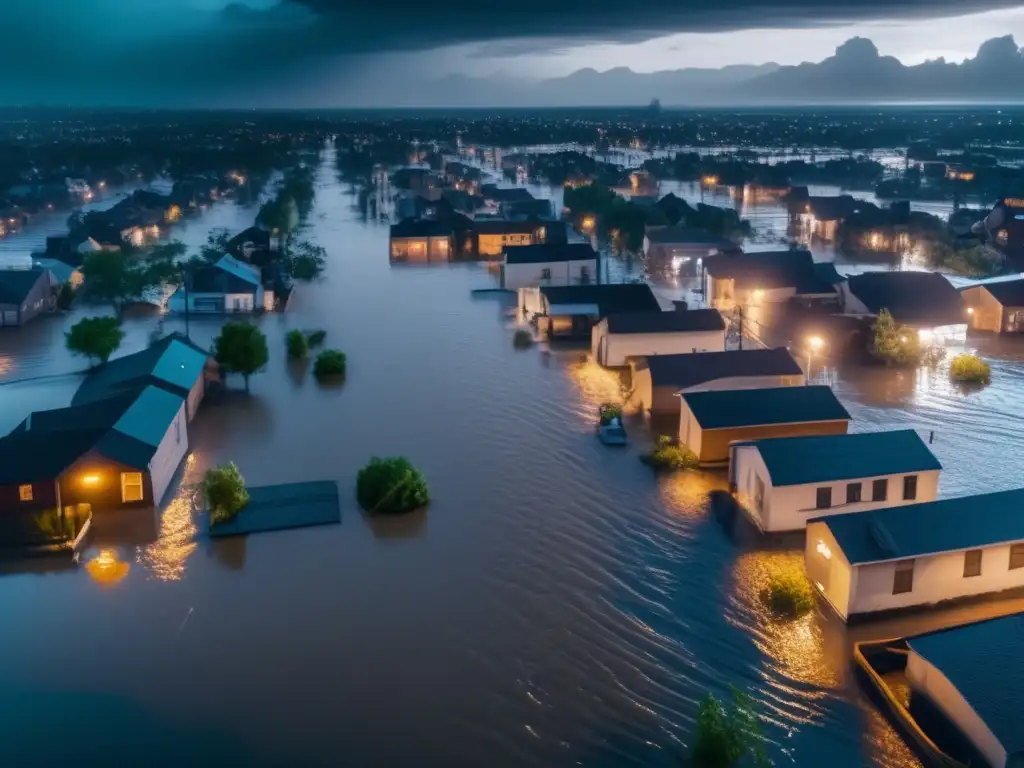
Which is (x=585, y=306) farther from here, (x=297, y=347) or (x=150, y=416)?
(x=150, y=416)

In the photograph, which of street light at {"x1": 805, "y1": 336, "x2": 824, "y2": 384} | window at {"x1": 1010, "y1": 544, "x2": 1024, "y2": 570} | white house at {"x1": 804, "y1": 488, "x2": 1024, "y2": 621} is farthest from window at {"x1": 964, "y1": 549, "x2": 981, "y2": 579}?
street light at {"x1": 805, "y1": 336, "x2": 824, "y2": 384}

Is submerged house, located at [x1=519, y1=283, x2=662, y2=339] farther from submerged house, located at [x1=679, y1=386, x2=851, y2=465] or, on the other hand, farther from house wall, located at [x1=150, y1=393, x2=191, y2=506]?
house wall, located at [x1=150, y1=393, x2=191, y2=506]

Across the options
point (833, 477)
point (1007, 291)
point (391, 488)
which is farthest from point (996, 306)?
point (391, 488)

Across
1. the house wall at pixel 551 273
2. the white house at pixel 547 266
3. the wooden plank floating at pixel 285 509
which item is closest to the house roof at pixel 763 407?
the wooden plank floating at pixel 285 509

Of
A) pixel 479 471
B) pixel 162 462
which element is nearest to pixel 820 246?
pixel 479 471

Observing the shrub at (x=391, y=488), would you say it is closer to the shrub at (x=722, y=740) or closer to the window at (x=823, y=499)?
the window at (x=823, y=499)

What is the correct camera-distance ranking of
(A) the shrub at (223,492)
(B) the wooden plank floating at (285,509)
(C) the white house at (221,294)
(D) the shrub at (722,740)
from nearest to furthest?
1. (D) the shrub at (722,740)
2. (B) the wooden plank floating at (285,509)
3. (A) the shrub at (223,492)
4. (C) the white house at (221,294)
